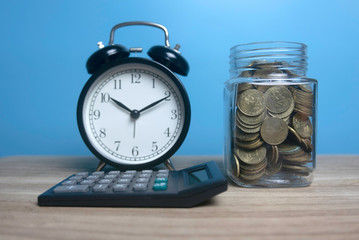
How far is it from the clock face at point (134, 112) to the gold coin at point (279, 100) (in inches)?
8.8

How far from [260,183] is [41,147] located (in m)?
1.03

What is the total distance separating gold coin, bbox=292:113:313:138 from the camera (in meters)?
0.72

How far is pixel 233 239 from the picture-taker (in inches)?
16.8

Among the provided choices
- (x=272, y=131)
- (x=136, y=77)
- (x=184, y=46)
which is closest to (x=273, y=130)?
(x=272, y=131)

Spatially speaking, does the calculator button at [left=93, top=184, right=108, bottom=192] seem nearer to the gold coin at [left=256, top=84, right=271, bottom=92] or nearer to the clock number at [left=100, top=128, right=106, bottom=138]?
the clock number at [left=100, top=128, right=106, bottom=138]

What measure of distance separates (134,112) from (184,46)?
0.56m

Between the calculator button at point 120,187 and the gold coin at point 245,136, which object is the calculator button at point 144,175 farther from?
the gold coin at point 245,136

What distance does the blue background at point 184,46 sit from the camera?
128cm

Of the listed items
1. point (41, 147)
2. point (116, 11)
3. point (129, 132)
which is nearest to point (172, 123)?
point (129, 132)

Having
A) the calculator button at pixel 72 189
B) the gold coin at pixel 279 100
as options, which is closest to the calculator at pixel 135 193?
the calculator button at pixel 72 189

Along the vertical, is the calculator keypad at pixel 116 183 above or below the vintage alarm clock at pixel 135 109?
below

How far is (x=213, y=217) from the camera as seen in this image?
0.51 m

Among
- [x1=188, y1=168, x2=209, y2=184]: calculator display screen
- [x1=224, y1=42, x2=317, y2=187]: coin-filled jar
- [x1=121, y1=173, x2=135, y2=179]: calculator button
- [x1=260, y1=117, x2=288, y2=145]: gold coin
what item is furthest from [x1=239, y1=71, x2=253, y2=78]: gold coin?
[x1=121, y1=173, x2=135, y2=179]: calculator button

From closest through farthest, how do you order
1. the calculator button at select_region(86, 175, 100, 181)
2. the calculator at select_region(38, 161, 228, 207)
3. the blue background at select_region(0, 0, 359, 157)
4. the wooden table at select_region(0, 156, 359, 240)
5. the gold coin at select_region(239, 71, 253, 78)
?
the wooden table at select_region(0, 156, 359, 240) → the calculator at select_region(38, 161, 228, 207) → the calculator button at select_region(86, 175, 100, 181) → the gold coin at select_region(239, 71, 253, 78) → the blue background at select_region(0, 0, 359, 157)
